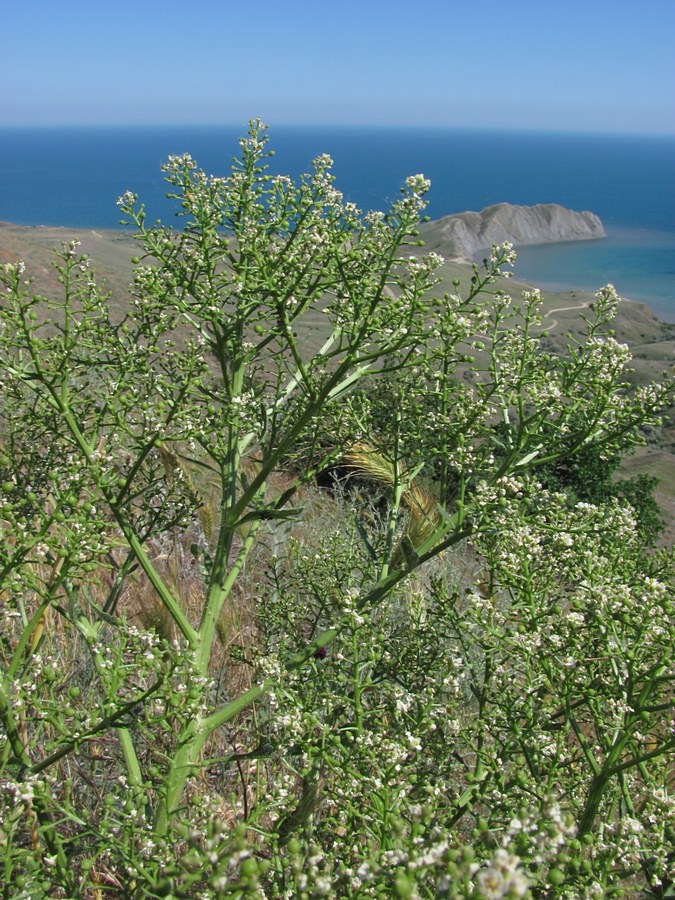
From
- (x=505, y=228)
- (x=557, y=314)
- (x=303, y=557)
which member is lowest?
(x=557, y=314)

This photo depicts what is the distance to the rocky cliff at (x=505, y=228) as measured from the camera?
79.2 m

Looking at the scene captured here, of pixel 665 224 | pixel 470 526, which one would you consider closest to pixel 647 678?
pixel 470 526

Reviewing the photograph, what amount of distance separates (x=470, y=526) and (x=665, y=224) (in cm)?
17186

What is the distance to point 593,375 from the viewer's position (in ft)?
8.71

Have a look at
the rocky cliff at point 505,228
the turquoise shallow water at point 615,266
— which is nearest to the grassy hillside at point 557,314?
the turquoise shallow water at point 615,266

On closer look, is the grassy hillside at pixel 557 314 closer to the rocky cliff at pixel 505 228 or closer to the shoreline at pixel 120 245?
the shoreline at pixel 120 245

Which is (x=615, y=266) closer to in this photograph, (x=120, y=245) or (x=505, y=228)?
(x=505, y=228)

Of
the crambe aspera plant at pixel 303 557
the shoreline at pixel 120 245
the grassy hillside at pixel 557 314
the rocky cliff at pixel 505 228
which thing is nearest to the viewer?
the crambe aspera plant at pixel 303 557

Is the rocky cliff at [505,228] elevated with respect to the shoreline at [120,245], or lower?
elevated

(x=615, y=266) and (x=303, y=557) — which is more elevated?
(x=615, y=266)

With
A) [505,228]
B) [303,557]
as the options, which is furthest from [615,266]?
[303,557]

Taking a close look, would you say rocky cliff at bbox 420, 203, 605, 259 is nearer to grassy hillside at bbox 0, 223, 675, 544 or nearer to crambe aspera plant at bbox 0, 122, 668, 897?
grassy hillside at bbox 0, 223, 675, 544

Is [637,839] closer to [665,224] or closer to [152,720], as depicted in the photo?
[152,720]

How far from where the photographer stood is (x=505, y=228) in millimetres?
98250
